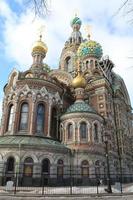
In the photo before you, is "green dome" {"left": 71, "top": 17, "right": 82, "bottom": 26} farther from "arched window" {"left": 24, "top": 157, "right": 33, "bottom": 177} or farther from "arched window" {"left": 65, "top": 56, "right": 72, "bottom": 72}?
"arched window" {"left": 24, "top": 157, "right": 33, "bottom": 177}

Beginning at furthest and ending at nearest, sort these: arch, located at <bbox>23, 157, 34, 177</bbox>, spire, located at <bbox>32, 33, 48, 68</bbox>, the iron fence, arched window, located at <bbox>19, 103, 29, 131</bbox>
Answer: spire, located at <bbox>32, 33, 48, 68</bbox>, arched window, located at <bbox>19, 103, 29, 131</bbox>, arch, located at <bbox>23, 157, 34, 177</bbox>, the iron fence

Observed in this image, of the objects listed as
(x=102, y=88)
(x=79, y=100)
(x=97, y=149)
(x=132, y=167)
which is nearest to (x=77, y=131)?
(x=97, y=149)

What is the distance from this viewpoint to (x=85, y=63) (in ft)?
122

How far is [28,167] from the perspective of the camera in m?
19.2

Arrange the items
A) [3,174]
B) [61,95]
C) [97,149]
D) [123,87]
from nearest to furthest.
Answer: [3,174] → [97,149] → [61,95] → [123,87]

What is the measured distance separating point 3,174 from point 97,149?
32.2 feet

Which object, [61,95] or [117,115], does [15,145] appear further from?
[117,115]

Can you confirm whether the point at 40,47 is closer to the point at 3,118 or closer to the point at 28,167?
the point at 3,118

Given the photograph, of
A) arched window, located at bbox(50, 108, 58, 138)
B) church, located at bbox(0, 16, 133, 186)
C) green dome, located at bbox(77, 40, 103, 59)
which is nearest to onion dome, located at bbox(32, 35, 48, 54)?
church, located at bbox(0, 16, 133, 186)

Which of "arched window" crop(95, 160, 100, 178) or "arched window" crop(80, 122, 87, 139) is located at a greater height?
"arched window" crop(80, 122, 87, 139)

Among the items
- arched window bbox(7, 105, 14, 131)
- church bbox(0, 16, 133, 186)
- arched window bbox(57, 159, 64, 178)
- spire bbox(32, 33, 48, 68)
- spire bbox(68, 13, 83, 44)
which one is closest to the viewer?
church bbox(0, 16, 133, 186)

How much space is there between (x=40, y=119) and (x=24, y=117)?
5.80 ft

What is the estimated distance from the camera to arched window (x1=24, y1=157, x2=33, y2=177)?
62.2 feet

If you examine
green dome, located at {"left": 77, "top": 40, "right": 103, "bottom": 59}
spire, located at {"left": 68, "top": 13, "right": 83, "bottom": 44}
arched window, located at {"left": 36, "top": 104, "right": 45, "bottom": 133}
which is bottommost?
arched window, located at {"left": 36, "top": 104, "right": 45, "bottom": 133}
